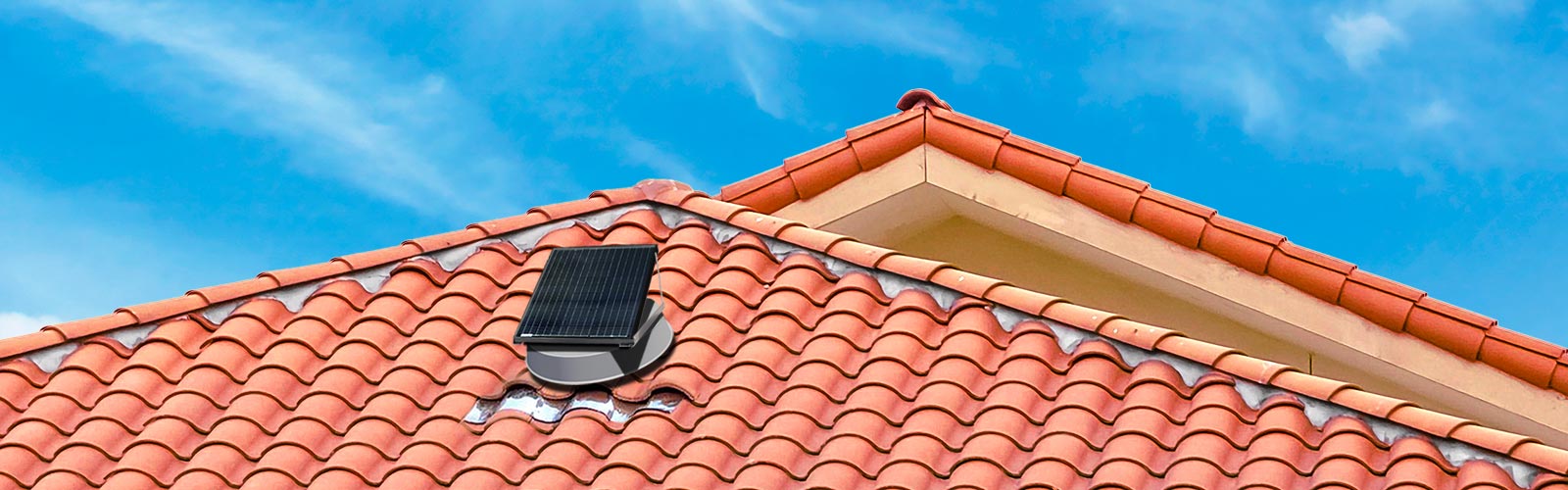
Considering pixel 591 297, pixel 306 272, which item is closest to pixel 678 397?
pixel 591 297

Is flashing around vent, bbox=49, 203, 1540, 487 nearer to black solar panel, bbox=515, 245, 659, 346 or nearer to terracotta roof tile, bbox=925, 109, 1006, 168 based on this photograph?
black solar panel, bbox=515, 245, 659, 346

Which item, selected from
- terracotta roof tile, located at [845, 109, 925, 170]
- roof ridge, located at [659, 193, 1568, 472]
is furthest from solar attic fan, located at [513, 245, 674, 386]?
terracotta roof tile, located at [845, 109, 925, 170]

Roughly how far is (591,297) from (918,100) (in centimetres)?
295

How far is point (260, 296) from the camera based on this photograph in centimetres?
919

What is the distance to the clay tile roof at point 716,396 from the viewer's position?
7.16 metres

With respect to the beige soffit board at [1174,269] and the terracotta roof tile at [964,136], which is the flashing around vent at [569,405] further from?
the terracotta roof tile at [964,136]

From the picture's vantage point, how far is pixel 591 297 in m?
8.34

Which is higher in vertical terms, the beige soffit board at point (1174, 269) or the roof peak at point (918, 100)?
the roof peak at point (918, 100)

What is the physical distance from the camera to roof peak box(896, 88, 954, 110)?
10.4 metres

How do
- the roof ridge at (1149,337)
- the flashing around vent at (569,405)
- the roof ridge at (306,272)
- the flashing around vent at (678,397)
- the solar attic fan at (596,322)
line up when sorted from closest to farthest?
the roof ridge at (1149,337) → the flashing around vent at (678,397) → the flashing around vent at (569,405) → the solar attic fan at (596,322) → the roof ridge at (306,272)

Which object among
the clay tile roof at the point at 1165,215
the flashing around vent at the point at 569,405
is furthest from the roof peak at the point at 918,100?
the flashing around vent at the point at 569,405

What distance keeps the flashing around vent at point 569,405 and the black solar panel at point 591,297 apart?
0.26 m

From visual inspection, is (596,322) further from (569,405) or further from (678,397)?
(678,397)

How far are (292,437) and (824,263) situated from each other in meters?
2.72
